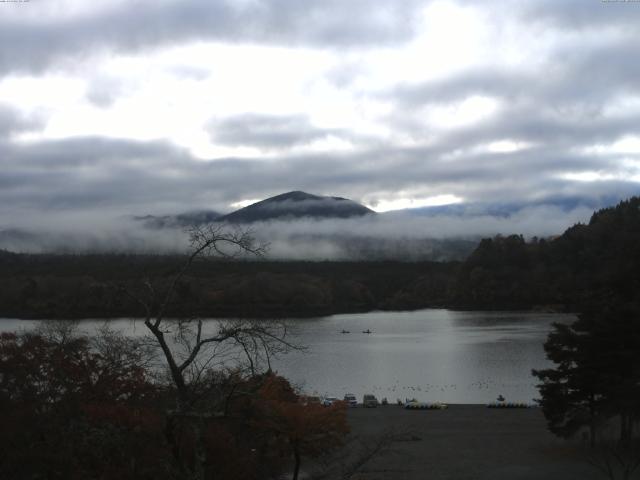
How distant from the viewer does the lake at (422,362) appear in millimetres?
28188

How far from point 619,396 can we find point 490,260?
79700 millimetres

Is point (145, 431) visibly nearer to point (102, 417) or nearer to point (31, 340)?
point (102, 417)

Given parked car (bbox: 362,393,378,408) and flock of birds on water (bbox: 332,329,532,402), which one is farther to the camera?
flock of birds on water (bbox: 332,329,532,402)

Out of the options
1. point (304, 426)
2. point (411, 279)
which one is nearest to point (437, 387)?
point (304, 426)

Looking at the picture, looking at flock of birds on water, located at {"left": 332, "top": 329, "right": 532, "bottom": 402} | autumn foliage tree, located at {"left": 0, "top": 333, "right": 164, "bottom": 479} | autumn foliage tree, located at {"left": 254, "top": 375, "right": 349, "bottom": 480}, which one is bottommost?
flock of birds on water, located at {"left": 332, "top": 329, "right": 532, "bottom": 402}

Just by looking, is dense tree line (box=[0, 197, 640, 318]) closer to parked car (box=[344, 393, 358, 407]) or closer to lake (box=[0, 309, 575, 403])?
lake (box=[0, 309, 575, 403])

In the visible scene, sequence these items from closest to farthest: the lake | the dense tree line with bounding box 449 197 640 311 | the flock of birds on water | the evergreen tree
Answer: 1. the evergreen tree
2. the lake
3. the flock of birds on water
4. the dense tree line with bounding box 449 197 640 311

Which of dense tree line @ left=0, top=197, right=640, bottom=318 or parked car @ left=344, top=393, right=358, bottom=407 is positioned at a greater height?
dense tree line @ left=0, top=197, right=640, bottom=318

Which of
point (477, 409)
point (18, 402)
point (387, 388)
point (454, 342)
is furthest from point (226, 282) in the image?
point (18, 402)

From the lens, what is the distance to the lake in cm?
2819

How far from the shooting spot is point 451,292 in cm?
9381

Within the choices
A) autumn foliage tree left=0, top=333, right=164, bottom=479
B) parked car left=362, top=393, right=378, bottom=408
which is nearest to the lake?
parked car left=362, top=393, right=378, bottom=408

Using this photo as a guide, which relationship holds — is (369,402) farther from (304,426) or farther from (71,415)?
(71,415)

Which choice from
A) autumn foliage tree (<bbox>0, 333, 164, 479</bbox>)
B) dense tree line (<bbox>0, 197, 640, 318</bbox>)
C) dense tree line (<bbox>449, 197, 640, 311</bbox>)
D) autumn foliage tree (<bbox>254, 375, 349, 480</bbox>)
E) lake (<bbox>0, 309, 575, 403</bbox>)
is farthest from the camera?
dense tree line (<bbox>449, 197, 640, 311</bbox>)
